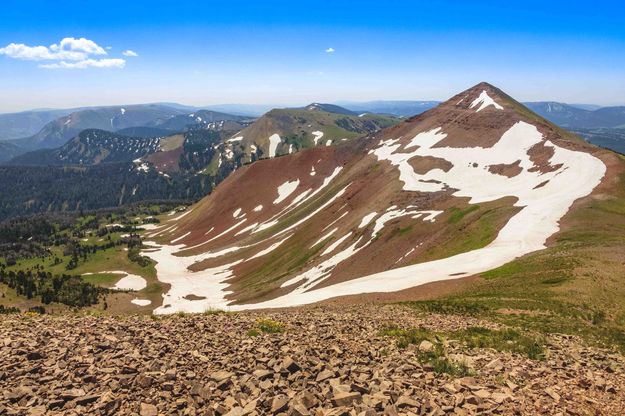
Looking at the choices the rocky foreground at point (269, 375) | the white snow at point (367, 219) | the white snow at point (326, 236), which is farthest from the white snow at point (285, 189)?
the rocky foreground at point (269, 375)

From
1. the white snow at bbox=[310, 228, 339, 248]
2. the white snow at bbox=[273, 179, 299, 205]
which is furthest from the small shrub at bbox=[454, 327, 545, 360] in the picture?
the white snow at bbox=[273, 179, 299, 205]

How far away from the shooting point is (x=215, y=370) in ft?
50.2

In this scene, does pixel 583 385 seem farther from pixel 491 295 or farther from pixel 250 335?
pixel 491 295

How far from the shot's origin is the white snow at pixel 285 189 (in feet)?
521

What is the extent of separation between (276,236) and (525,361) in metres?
103

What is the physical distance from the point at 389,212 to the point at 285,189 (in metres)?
84.0

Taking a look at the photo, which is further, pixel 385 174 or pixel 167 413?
pixel 385 174

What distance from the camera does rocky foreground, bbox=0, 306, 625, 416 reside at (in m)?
12.7

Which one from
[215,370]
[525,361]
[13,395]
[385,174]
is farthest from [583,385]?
[385,174]

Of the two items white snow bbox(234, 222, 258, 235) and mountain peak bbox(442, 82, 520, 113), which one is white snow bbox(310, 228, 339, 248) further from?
mountain peak bbox(442, 82, 520, 113)

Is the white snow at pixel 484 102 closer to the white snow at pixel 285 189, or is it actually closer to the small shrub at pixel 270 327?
the white snow at pixel 285 189

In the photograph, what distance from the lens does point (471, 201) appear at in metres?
77.1

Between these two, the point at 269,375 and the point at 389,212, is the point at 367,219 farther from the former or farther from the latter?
the point at 269,375

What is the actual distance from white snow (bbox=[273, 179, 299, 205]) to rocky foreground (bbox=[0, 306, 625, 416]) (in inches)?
5430
